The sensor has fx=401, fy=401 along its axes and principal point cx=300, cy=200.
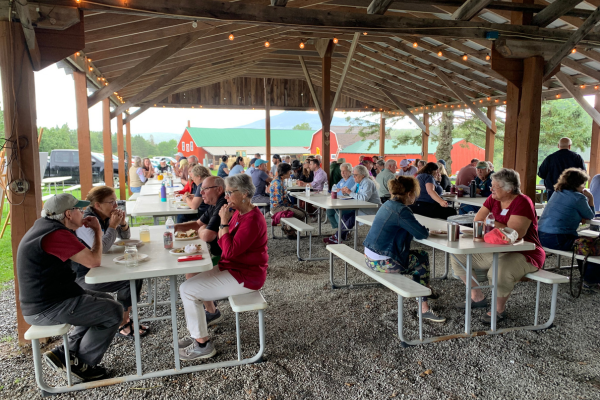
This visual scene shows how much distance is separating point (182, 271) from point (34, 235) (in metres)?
0.84

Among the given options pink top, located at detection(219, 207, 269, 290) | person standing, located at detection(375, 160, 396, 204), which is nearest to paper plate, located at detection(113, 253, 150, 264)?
pink top, located at detection(219, 207, 269, 290)

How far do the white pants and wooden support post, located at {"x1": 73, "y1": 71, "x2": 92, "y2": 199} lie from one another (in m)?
4.76

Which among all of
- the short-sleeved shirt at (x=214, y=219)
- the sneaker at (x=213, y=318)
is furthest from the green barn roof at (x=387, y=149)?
the sneaker at (x=213, y=318)

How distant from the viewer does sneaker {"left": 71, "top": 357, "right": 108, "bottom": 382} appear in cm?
253

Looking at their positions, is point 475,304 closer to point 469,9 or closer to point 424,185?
point 424,185

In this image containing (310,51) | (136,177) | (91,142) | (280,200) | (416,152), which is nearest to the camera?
(280,200)

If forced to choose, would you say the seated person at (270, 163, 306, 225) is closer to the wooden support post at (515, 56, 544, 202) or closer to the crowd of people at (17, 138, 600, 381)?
the crowd of people at (17, 138, 600, 381)

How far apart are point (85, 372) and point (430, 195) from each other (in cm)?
474

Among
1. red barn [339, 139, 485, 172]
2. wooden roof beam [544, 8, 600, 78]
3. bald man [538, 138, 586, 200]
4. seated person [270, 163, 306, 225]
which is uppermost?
wooden roof beam [544, 8, 600, 78]

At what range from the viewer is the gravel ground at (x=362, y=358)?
8.04ft

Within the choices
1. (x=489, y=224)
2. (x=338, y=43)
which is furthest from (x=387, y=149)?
(x=489, y=224)

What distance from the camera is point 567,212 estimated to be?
13.0ft

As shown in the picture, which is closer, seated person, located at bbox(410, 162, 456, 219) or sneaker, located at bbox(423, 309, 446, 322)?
sneaker, located at bbox(423, 309, 446, 322)

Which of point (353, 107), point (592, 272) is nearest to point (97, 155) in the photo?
point (353, 107)
